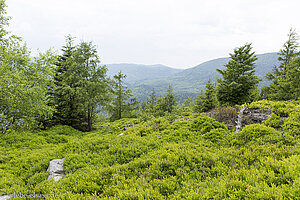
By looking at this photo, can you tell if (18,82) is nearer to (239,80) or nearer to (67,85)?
(67,85)

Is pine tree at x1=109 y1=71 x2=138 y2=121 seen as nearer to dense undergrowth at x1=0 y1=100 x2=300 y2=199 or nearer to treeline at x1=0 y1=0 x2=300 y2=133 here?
treeline at x1=0 y1=0 x2=300 y2=133

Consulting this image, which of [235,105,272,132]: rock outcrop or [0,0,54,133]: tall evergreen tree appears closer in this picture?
[235,105,272,132]: rock outcrop

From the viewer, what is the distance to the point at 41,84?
13812mm

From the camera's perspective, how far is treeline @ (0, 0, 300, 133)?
38.8 ft

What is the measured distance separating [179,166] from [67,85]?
16952 mm

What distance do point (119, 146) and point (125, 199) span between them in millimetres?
3822

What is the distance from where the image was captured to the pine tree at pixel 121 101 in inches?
1203

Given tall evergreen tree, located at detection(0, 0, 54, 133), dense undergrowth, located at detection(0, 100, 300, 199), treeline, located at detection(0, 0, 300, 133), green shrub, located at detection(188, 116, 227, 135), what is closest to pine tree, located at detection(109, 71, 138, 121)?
treeline, located at detection(0, 0, 300, 133)

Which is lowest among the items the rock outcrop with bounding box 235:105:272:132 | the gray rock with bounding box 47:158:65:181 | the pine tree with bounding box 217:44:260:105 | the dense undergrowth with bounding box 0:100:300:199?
the gray rock with bounding box 47:158:65:181

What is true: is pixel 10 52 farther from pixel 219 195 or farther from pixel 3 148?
pixel 219 195

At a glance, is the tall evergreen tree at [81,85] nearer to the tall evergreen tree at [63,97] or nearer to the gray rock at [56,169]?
the tall evergreen tree at [63,97]

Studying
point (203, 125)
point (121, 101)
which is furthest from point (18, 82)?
point (121, 101)

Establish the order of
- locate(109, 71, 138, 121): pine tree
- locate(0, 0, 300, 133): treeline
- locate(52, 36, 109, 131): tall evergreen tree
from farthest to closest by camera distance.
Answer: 1. locate(109, 71, 138, 121): pine tree
2. locate(52, 36, 109, 131): tall evergreen tree
3. locate(0, 0, 300, 133): treeline

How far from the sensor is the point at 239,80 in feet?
59.3
